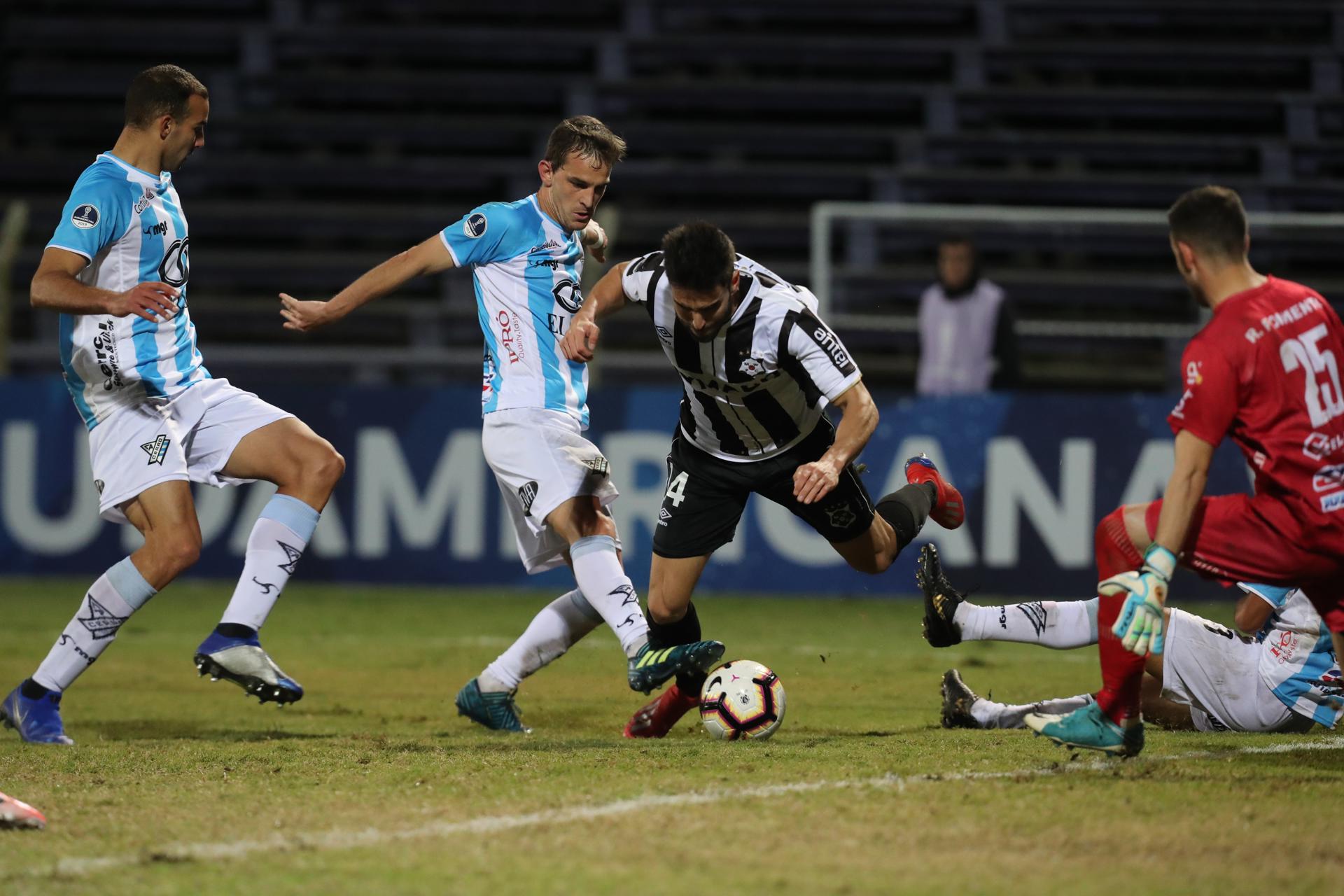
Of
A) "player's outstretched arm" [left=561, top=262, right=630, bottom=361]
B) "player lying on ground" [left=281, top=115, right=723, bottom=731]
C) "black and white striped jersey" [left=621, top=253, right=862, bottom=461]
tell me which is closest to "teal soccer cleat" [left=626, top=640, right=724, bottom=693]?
"player lying on ground" [left=281, top=115, right=723, bottom=731]

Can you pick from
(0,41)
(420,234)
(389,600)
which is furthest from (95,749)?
(0,41)

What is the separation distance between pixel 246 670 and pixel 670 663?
147 cm

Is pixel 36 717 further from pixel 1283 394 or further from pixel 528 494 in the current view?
pixel 1283 394

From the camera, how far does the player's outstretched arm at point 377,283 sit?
568cm

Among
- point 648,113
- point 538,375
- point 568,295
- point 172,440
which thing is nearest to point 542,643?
point 538,375

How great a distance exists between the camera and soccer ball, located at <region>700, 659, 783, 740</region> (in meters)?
5.38

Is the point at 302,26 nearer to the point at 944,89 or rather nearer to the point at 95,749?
the point at 944,89

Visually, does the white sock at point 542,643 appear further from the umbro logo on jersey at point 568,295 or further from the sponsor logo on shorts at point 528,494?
the umbro logo on jersey at point 568,295

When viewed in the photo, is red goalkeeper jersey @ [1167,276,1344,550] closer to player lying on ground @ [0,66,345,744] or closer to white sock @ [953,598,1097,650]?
white sock @ [953,598,1097,650]

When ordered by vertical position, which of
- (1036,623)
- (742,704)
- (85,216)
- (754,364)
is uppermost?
(85,216)

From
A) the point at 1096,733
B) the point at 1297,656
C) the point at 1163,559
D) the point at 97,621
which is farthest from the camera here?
the point at 97,621

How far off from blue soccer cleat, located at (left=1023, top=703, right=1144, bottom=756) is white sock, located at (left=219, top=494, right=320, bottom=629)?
8.95ft

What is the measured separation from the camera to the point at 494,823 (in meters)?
3.98

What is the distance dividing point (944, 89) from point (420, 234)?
16.6 feet
